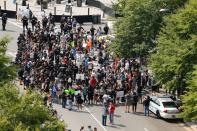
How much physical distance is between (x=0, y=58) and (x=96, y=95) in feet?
28.1

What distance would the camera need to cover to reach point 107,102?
38.2 metres

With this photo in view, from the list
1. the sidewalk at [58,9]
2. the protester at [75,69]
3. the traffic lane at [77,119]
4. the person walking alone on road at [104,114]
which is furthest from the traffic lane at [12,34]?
the person walking alone on road at [104,114]

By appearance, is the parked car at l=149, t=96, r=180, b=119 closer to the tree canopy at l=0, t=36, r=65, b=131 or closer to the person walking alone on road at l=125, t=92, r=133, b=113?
the person walking alone on road at l=125, t=92, r=133, b=113

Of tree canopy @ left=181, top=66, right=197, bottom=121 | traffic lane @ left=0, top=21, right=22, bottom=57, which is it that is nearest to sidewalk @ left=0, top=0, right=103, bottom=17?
traffic lane @ left=0, top=21, right=22, bottom=57

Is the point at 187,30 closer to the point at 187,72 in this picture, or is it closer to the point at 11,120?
the point at 187,72

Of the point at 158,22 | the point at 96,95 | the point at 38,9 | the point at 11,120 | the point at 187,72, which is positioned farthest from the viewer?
the point at 38,9

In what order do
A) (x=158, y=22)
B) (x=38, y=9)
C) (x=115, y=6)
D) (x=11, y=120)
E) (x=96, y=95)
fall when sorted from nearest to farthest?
(x=11, y=120) < (x=96, y=95) < (x=158, y=22) < (x=115, y=6) < (x=38, y=9)

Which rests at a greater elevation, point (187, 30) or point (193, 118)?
point (187, 30)

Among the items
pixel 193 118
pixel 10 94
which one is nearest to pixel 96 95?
pixel 193 118

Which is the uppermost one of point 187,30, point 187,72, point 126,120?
point 187,30

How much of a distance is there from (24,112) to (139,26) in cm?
2363

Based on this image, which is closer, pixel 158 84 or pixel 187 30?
pixel 187 30

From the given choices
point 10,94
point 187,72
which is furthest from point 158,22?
point 10,94

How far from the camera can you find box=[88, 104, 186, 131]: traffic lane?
1459 inches
